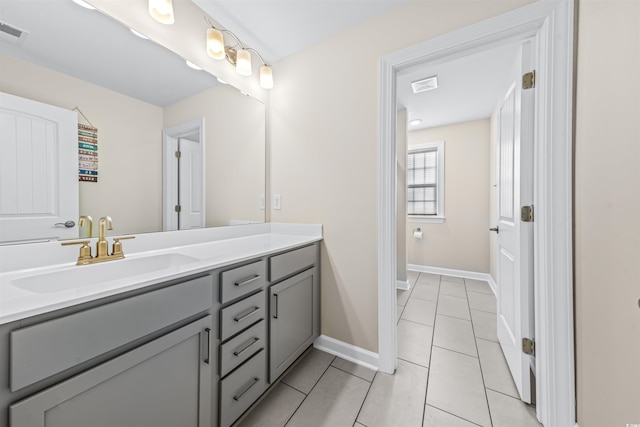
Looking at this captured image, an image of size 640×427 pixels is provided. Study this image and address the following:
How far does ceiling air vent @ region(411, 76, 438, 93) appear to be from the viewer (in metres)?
2.30

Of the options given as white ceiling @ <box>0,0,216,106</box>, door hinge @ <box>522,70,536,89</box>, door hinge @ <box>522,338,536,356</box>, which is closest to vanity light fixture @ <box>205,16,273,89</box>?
white ceiling @ <box>0,0,216,106</box>

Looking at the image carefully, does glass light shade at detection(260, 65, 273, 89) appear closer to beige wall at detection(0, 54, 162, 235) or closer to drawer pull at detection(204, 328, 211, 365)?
beige wall at detection(0, 54, 162, 235)

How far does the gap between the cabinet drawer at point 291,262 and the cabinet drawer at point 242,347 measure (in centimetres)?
27

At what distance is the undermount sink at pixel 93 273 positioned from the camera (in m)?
0.86

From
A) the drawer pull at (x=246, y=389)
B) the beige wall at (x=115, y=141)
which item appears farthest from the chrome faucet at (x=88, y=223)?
the drawer pull at (x=246, y=389)

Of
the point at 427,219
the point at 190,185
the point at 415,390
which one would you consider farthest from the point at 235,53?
the point at 427,219

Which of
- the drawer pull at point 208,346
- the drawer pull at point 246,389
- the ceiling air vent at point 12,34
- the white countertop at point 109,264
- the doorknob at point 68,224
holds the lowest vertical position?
the drawer pull at point 246,389

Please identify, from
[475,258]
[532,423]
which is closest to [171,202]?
[532,423]

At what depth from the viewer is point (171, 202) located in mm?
1446

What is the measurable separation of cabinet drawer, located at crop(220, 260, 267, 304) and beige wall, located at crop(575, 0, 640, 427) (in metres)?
1.42

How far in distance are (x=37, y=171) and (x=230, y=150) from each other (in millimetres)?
1034

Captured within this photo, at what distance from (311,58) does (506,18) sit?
47.8 inches

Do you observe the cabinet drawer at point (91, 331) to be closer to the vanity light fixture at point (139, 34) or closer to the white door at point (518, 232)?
the vanity light fixture at point (139, 34)

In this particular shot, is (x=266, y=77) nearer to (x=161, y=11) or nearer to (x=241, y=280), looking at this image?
(x=161, y=11)
